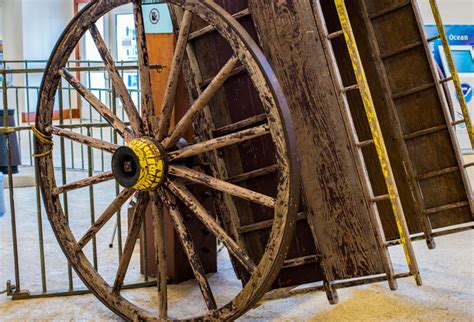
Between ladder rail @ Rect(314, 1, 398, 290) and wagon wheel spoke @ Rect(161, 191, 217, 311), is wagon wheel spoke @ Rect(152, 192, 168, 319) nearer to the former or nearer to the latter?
wagon wheel spoke @ Rect(161, 191, 217, 311)

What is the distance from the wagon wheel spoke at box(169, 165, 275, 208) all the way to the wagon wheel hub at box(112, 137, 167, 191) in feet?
0.25

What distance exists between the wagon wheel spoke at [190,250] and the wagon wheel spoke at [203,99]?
0.89 ft

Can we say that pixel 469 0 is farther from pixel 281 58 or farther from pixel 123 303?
pixel 123 303

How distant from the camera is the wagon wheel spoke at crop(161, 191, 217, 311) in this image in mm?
3482

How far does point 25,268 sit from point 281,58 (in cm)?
255

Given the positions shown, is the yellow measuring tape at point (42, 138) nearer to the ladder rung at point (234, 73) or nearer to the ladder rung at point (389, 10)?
the ladder rung at point (234, 73)

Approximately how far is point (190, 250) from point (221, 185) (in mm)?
429

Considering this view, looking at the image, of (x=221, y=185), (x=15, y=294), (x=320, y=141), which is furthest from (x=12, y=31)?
(x=221, y=185)

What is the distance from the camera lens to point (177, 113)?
4.55 m

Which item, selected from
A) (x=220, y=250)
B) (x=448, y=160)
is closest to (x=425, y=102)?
(x=448, y=160)

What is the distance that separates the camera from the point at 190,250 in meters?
3.56

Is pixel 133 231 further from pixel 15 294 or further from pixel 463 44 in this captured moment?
pixel 463 44

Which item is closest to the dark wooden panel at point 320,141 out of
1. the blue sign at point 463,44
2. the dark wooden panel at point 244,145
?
the dark wooden panel at point 244,145

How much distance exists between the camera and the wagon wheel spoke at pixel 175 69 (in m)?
3.45
